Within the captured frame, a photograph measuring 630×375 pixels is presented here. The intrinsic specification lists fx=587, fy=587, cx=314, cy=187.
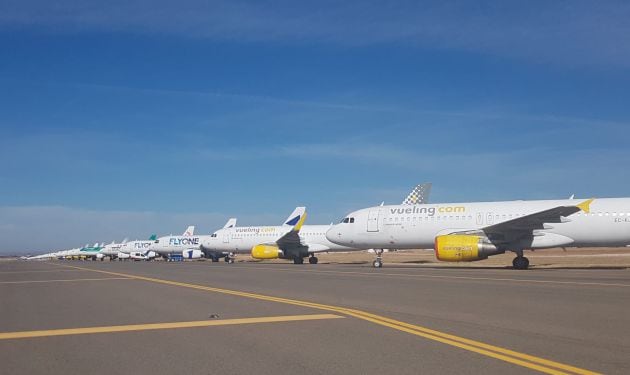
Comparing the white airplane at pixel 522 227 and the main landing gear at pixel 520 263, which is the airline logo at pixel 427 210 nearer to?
the white airplane at pixel 522 227

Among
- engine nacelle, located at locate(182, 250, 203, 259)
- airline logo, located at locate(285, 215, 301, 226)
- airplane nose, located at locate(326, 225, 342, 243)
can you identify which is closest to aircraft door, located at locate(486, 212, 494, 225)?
airplane nose, located at locate(326, 225, 342, 243)

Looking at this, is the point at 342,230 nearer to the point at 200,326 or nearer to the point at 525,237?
the point at 525,237

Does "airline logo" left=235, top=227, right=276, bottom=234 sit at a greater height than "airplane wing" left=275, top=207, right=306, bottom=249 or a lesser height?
greater

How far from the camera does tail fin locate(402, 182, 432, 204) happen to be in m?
65.3

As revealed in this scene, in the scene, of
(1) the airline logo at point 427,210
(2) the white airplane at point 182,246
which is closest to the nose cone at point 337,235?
(1) the airline logo at point 427,210

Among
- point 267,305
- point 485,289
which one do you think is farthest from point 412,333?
point 485,289

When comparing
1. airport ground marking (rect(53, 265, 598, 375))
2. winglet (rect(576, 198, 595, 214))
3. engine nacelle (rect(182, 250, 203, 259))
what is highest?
winglet (rect(576, 198, 595, 214))

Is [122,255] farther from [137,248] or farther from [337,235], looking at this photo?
[337,235]

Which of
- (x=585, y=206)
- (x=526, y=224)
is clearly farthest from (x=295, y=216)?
(x=585, y=206)

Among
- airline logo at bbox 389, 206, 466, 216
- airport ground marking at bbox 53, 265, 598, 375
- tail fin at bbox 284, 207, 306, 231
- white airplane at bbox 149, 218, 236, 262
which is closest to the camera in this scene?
airport ground marking at bbox 53, 265, 598, 375

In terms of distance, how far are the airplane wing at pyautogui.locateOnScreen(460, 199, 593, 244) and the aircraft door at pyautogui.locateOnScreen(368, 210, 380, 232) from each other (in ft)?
24.6

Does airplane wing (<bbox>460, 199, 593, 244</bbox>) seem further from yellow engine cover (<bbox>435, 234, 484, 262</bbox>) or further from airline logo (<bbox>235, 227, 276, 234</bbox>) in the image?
airline logo (<bbox>235, 227, 276, 234</bbox>)

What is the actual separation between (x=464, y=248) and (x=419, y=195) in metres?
36.2

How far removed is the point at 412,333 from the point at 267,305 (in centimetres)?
482
